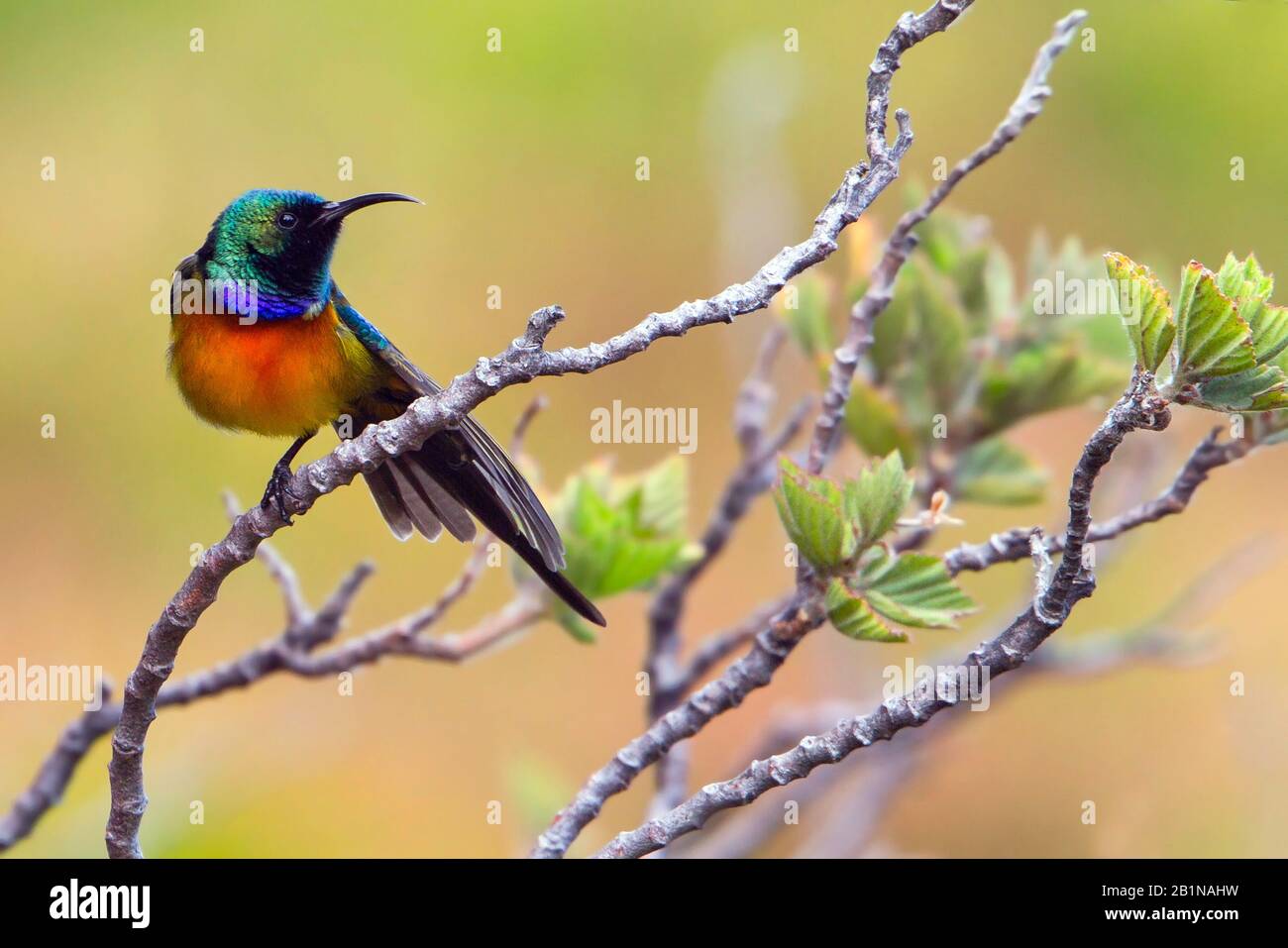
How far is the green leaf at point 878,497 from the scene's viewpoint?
1.90 metres

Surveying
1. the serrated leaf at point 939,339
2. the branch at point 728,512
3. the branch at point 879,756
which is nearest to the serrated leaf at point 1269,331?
the serrated leaf at point 939,339

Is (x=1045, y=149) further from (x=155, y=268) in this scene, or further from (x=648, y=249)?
(x=155, y=268)

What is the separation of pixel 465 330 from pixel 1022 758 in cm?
287

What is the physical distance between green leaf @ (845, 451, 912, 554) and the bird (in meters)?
0.82

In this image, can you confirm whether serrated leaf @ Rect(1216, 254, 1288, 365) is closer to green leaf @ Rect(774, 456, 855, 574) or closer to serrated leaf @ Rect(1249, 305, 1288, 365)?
serrated leaf @ Rect(1249, 305, 1288, 365)

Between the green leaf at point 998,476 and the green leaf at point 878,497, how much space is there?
0.83 metres

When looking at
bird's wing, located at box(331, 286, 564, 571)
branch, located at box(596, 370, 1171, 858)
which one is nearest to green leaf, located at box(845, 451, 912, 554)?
branch, located at box(596, 370, 1171, 858)

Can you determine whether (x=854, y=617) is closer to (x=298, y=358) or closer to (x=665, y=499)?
(x=665, y=499)

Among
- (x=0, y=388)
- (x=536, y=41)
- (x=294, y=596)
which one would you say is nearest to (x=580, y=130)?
(x=536, y=41)

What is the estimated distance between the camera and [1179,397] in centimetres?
154

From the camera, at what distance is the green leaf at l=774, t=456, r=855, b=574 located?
6.30ft

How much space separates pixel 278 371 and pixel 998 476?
1578 millimetres

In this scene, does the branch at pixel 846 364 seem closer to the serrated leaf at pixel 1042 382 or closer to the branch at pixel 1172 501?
the branch at pixel 1172 501

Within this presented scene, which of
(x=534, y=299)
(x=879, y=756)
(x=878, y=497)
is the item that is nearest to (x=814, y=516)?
(x=878, y=497)
